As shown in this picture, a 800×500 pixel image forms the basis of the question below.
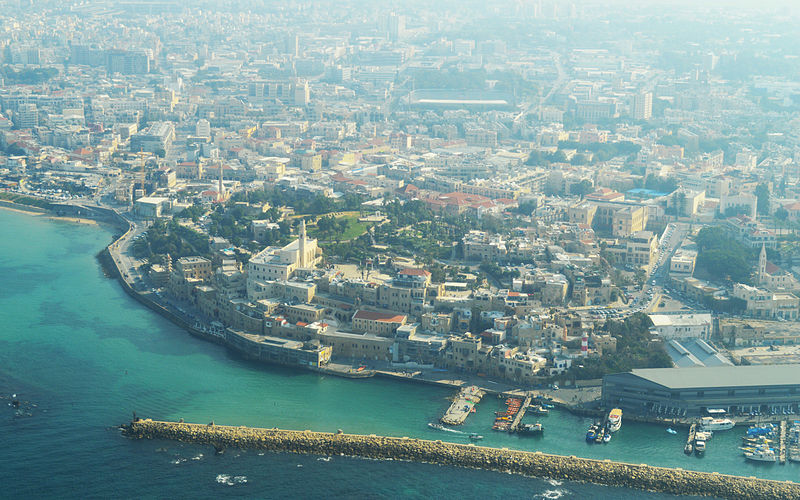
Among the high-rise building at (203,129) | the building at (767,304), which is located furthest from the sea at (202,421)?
the high-rise building at (203,129)

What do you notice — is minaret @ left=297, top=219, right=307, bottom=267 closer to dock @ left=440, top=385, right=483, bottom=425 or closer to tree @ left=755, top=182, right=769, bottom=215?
dock @ left=440, top=385, right=483, bottom=425

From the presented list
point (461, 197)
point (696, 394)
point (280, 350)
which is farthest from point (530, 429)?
point (461, 197)

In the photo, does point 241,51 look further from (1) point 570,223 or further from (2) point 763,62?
(1) point 570,223

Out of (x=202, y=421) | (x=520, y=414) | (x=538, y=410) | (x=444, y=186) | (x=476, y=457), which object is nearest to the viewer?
(x=476, y=457)

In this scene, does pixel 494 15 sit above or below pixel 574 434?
above

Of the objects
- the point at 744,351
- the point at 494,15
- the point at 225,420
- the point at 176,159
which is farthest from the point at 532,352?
the point at 494,15

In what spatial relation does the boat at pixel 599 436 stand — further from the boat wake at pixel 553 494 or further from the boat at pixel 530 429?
the boat wake at pixel 553 494

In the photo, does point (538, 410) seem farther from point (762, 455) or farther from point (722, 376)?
point (762, 455)
